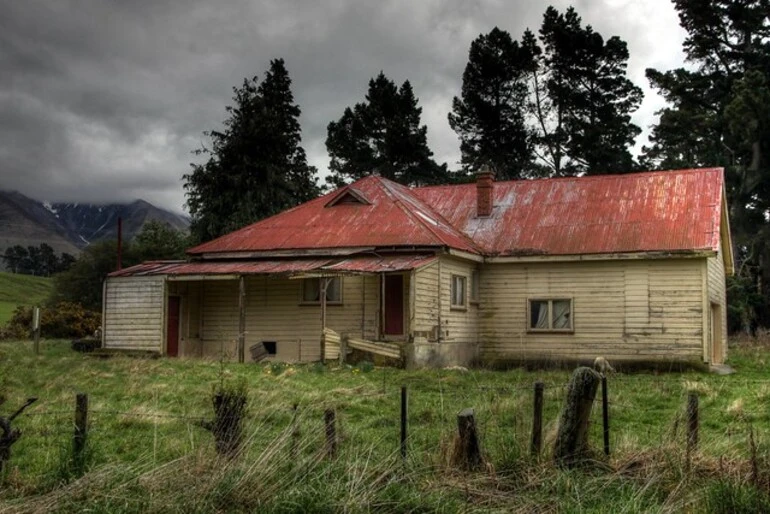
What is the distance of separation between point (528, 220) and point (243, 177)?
2414 centimetres

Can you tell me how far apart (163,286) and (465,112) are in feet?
107

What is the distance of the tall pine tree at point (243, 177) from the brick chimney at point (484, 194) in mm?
20132

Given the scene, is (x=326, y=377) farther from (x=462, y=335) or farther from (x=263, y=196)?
(x=263, y=196)

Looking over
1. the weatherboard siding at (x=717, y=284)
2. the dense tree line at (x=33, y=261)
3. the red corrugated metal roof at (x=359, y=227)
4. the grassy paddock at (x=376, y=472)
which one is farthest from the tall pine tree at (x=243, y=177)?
the dense tree line at (x=33, y=261)

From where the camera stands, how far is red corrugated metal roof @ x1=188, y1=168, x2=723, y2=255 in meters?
24.4

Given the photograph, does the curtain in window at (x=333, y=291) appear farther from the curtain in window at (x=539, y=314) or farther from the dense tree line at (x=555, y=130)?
the dense tree line at (x=555, y=130)

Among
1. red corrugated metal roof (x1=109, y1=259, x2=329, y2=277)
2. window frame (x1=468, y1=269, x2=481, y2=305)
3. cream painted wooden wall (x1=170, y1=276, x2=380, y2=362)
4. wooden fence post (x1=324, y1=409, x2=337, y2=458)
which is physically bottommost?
wooden fence post (x1=324, y1=409, x2=337, y2=458)

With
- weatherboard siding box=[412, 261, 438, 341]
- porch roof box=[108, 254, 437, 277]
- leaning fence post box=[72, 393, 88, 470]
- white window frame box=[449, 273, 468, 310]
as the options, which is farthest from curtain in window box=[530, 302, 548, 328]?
leaning fence post box=[72, 393, 88, 470]

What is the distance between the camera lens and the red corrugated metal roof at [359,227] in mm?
24866

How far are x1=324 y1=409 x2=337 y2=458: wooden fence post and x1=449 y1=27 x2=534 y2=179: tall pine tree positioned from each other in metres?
45.8

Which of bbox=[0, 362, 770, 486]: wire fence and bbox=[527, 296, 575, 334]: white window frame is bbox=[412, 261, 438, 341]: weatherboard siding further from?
bbox=[0, 362, 770, 486]: wire fence

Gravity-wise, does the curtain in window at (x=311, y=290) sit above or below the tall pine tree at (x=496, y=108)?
below

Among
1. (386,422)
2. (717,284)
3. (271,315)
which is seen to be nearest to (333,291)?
(271,315)

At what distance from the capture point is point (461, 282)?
25.5 m
